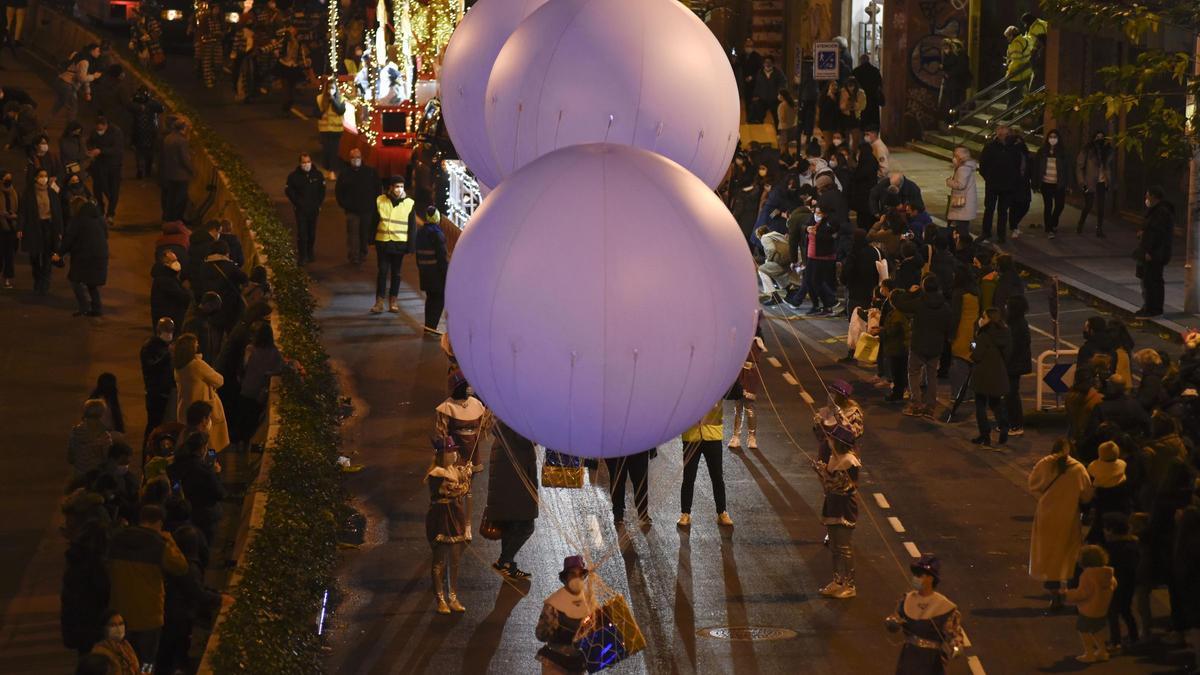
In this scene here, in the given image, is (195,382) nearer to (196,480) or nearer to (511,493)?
(196,480)

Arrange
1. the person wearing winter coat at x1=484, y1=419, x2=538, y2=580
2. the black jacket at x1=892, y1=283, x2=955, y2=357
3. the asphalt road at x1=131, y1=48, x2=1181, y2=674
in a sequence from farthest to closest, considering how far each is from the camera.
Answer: the black jacket at x1=892, y1=283, x2=955, y2=357
the person wearing winter coat at x1=484, y1=419, x2=538, y2=580
the asphalt road at x1=131, y1=48, x2=1181, y2=674

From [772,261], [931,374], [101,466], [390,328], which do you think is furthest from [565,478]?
[772,261]

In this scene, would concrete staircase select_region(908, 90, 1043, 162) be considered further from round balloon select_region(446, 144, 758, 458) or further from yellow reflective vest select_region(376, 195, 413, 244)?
round balloon select_region(446, 144, 758, 458)

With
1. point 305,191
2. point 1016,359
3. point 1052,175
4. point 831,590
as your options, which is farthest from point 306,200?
point 831,590

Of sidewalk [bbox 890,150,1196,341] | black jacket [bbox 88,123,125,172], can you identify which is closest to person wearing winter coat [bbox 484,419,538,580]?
sidewalk [bbox 890,150,1196,341]

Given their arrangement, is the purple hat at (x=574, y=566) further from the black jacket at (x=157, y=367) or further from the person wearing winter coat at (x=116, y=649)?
the black jacket at (x=157, y=367)

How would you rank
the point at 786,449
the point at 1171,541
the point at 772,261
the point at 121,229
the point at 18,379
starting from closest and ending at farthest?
the point at 1171,541, the point at 786,449, the point at 18,379, the point at 772,261, the point at 121,229

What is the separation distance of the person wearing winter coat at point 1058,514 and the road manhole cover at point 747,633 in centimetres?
196

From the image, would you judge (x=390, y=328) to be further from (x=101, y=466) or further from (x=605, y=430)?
(x=605, y=430)

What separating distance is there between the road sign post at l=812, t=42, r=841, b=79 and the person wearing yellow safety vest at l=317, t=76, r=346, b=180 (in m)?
7.87

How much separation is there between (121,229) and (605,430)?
22.3 m

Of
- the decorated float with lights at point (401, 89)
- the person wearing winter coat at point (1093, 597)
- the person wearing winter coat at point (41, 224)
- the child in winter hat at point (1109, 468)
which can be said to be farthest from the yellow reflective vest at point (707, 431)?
the decorated float with lights at point (401, 89)

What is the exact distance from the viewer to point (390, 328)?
24.1m

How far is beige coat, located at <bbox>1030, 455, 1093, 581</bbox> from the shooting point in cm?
1435
